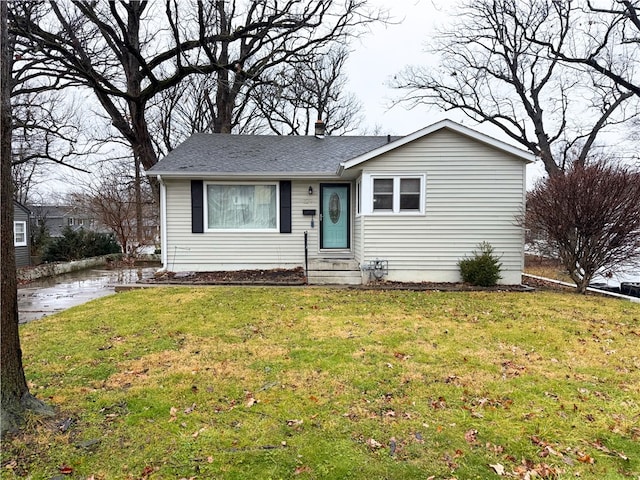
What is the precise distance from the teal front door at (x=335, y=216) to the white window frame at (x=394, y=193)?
176 centimetres

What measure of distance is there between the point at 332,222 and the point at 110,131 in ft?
55.5

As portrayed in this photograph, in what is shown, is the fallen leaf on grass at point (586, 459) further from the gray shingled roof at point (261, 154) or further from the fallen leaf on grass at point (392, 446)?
the gray shingled roof at point (261, 154)

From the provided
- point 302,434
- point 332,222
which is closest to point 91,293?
point 332,222

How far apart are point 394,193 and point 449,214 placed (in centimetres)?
144

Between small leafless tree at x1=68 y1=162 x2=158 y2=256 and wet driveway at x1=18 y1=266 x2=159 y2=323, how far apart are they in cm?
385

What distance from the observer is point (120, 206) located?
15.8 meters

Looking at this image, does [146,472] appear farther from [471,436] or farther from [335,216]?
[335,216]

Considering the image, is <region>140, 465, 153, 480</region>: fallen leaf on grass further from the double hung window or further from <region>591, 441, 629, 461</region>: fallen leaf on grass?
the double hung window

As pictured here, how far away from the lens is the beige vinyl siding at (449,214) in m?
8.98

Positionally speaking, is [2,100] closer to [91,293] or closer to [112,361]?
[112,361]

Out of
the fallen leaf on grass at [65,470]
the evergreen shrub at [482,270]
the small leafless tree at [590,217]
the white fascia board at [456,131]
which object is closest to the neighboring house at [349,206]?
the white fascia board at [456,131]

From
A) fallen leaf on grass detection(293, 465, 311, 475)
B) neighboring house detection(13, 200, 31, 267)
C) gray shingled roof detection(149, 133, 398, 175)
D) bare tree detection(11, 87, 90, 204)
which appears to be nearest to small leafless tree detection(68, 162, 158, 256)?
bare tree detection(11, 87, 90, 204)

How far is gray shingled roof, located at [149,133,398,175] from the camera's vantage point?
10.1m

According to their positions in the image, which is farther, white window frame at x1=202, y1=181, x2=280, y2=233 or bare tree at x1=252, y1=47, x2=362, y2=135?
bare tree at x1=252, y1=47, x2=362, y2=135
